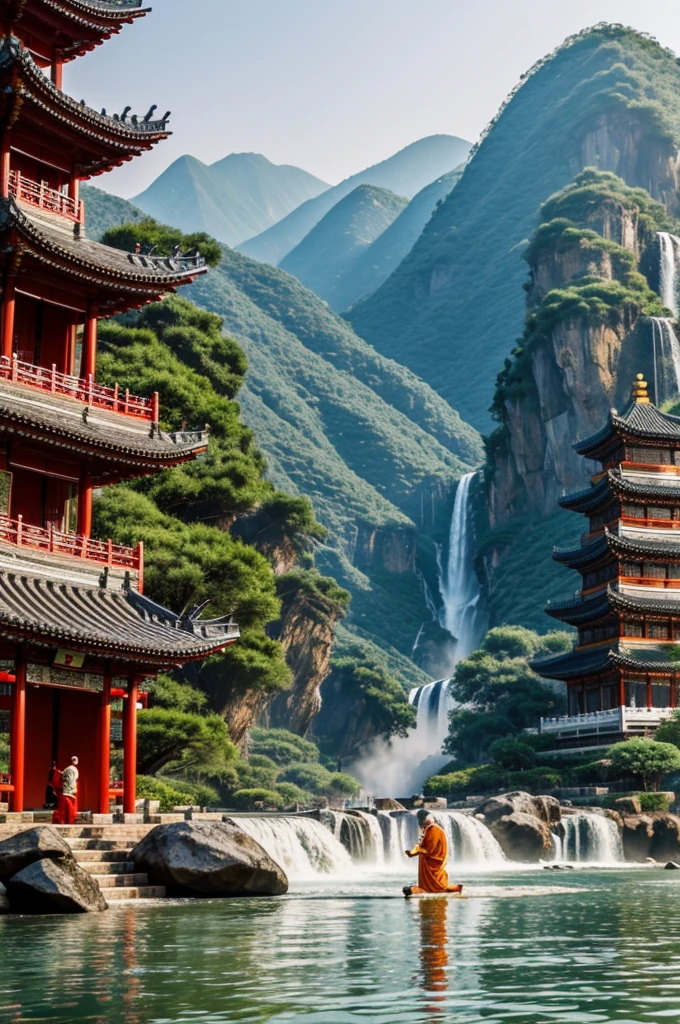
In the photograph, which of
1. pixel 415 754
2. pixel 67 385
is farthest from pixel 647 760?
pixel 415 754

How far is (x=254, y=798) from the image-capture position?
6556 cm

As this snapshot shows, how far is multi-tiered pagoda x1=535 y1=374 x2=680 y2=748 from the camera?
70.8 m

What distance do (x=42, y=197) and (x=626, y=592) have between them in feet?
146

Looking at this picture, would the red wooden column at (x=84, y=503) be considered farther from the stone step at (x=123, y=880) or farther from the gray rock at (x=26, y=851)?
the gray rock at (x=26, y=851)

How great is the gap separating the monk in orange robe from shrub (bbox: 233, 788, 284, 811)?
39383 mm

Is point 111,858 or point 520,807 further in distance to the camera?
point 520,807

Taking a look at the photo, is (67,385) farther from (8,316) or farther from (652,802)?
(652,802)

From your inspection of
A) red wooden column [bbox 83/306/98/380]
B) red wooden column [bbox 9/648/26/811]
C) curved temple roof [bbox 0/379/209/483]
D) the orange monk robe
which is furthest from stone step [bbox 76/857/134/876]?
red wooden column [bbox 83/306/98/380]

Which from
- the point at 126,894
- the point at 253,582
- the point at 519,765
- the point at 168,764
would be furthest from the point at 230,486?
the point at 126,894

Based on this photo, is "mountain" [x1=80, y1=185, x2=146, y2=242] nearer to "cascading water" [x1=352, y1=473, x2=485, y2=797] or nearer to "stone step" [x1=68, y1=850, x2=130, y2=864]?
"cascading water" [x1=352, y1=473, x2=485, y2=797]

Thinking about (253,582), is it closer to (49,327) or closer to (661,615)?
(49,327)

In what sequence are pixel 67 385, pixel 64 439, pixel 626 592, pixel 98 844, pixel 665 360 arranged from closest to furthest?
pixel 98 844 < pixel 64 439 < pixel 67 385 < pixel 626 592 < pixel 665 360

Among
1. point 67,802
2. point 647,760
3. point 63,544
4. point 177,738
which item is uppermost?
point 63,544

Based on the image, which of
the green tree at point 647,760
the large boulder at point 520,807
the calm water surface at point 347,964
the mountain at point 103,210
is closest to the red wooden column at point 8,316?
the calm water surface at point 347,964
